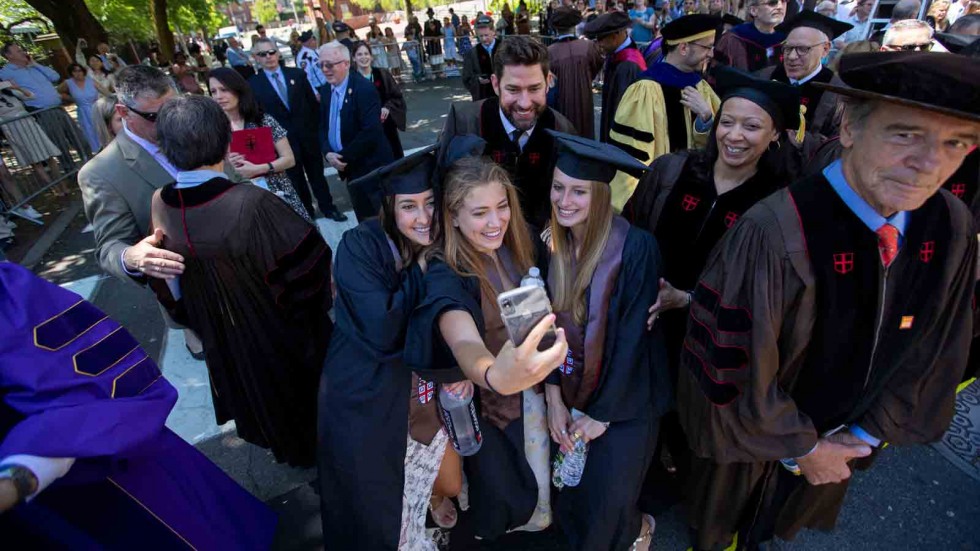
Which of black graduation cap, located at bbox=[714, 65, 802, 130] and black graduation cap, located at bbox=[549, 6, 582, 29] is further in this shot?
black graduation cap, located at bbox=[549, 6, 582, 29]

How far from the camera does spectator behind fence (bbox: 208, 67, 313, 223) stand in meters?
3.51

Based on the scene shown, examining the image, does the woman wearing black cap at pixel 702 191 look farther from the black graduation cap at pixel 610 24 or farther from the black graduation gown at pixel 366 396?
the black graduation cap at pixel 610 24

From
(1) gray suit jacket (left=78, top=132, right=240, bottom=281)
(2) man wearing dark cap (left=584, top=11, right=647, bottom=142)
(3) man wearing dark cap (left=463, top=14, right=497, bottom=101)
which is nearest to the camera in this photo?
(1) gray suit jacket (left=78, top=132, right=240, bottom=281)

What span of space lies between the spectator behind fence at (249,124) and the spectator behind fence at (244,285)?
3.80 ft

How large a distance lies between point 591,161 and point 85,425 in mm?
1884

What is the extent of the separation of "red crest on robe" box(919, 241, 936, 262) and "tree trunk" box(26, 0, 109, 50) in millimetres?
17281

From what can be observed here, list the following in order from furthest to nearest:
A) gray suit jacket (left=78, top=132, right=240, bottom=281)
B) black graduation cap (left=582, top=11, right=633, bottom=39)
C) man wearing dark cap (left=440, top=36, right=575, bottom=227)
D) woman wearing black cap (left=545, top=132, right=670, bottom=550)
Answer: black graduation cap (left=582, top=11, right=633, bottom=39)
man wearing dark cap (left=440, top=36, right=575, bottom=227)
gray suit jacket (left=78, top=132, right=240, bottom=281)
woman wearing black cap (left=545, top=132, right=670, bottom=550)

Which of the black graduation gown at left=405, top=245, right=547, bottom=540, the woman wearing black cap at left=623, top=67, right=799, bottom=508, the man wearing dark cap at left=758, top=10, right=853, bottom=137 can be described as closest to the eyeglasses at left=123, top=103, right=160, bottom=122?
the black graduation gown at left=405, top=245, right=547, bottom=540

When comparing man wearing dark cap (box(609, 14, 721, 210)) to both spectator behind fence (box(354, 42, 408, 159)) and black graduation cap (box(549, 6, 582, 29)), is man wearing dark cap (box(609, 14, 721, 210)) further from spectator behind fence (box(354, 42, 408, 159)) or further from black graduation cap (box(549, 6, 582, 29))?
spectator behind fence (box(354, 42, 408, 159))

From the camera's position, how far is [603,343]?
6.72 feet

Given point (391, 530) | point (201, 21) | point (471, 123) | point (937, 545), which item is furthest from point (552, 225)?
point (201, 21)

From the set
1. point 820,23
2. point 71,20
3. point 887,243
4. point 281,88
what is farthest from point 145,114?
point 71,20

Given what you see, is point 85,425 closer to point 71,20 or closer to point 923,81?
point 923,81

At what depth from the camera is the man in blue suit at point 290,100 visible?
206 inches
